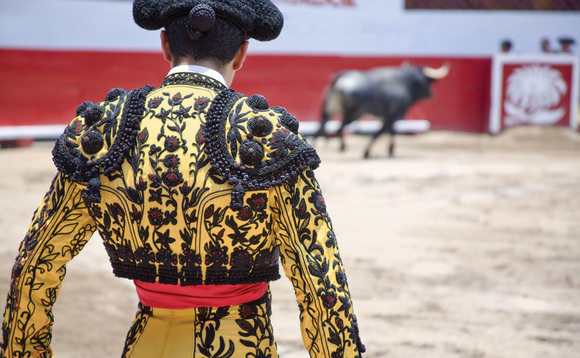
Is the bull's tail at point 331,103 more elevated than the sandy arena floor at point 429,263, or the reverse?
the bull's tail at point 331,103

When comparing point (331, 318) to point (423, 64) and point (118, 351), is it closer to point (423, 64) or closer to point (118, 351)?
point (118, 351)

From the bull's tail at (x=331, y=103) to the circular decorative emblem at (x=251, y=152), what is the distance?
322 inches

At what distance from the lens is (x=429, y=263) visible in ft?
Result: 13.4

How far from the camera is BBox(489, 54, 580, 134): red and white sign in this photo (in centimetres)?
1127

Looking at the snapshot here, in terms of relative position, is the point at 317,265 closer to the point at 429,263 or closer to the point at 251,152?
the point at 251,152

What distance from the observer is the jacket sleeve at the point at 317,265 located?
36.6 inches

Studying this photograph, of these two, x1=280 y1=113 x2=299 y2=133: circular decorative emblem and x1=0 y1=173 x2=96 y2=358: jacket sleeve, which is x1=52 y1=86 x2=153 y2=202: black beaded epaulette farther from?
x1=280 y1=113 x2=299 y2=133: circular decorative emblem

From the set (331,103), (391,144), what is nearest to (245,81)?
(331,103)

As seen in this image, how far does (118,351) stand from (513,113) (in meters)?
Result: 9.99

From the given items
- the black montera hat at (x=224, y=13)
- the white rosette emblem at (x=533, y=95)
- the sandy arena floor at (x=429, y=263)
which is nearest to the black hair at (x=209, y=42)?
the black montera hat at (x=224, y=13)

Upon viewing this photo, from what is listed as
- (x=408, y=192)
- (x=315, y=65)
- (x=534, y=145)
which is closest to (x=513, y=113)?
(x=534, y=145)

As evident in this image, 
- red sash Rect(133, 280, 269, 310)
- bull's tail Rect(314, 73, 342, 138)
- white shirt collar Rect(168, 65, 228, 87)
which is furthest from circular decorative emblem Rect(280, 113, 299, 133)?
bull's tail Rect(314, 73, 342, 138)

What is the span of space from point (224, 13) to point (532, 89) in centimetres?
1124

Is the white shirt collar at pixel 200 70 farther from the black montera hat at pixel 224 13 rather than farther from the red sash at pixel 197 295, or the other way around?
the red sash at pixel 197 295
